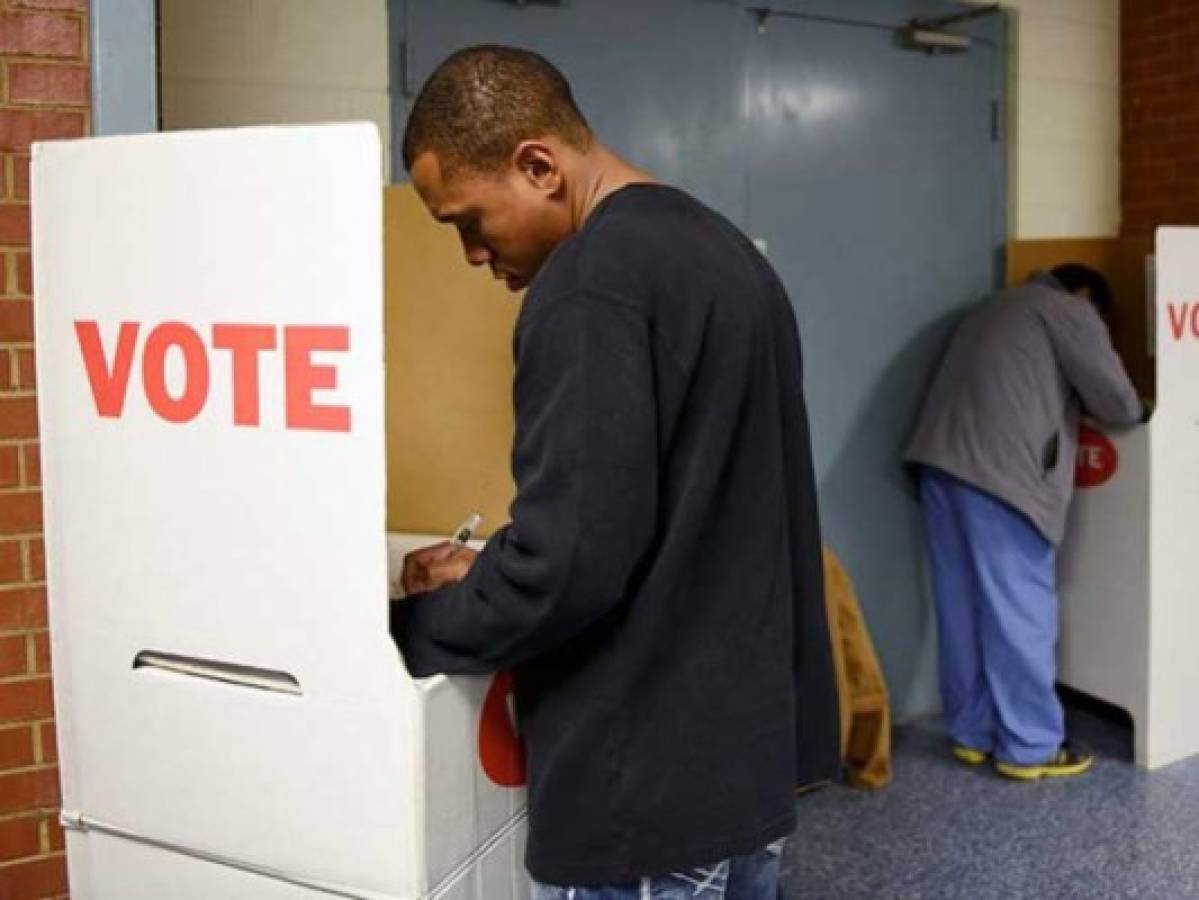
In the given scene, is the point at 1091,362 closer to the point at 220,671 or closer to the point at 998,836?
the point at 998,836

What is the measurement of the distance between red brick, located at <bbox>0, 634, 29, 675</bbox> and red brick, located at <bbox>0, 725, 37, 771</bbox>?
7 centimetres

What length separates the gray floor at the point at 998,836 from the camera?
268cm

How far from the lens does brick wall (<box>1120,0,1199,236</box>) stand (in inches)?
150

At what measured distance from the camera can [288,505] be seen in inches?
48.6

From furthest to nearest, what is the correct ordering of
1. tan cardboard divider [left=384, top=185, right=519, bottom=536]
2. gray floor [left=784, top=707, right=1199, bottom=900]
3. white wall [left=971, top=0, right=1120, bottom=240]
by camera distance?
white wall [left=971, top=0, right=1120, bottom=240]
gray floor [left=784, top=707, right=1199, bottom=900]
tan cardboard divider [left=384, top=185, right=519, bottom=536]

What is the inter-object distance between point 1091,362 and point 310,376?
247 centimetres

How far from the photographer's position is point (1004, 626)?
3.26 m

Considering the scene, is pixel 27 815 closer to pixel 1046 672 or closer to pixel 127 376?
pixel 127 376

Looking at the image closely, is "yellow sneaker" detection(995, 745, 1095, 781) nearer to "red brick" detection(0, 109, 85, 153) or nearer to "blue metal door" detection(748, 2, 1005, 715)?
"blue metal door" detection(748, 2, 1005, 715)

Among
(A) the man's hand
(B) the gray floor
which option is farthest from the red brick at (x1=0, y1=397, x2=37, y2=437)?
(B) the gray floor

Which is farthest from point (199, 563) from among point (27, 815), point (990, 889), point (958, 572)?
point (958, 572)

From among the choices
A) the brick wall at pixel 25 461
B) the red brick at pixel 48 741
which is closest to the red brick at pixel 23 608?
the brick wall at pixel 25 461

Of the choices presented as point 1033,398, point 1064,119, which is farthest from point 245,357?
point 1064,119

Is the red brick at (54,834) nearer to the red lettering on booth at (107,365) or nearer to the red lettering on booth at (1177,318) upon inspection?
the red lettering on booth at (107,365)
